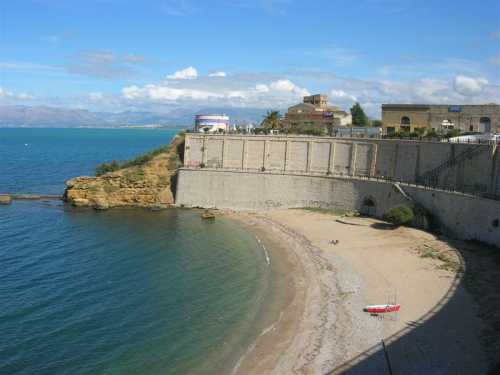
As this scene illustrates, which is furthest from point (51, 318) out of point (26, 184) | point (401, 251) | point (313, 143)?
point (26, 184)

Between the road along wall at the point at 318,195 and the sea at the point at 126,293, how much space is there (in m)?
6.51

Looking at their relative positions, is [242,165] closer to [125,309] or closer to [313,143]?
[313,143]

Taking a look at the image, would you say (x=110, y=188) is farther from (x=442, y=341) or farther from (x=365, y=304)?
(x=442, y=341)

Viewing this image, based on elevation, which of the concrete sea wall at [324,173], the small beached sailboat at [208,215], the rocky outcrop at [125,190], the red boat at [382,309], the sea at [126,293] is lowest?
the sea at [126,293]

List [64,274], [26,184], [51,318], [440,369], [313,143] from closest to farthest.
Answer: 1. [440,369]
2. [51,318]
3. [64,274]
4. [313,143]
5. [26,184]

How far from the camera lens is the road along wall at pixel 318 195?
146 feet

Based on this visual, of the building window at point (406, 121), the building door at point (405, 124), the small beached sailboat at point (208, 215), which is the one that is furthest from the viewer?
the building window at point (406, 121)

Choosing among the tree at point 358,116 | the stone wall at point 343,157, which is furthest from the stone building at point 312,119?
the stone wall at point 343,157

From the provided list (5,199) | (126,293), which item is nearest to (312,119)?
(5,199)

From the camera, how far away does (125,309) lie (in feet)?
106

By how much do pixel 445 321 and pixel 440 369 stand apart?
17.7 ft

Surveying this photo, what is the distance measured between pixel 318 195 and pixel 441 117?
2538 cm

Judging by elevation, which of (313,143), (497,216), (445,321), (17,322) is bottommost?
(17,322)

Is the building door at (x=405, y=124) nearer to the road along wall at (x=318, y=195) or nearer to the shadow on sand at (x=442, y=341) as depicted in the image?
the road along wall at (x=318, y=195)
